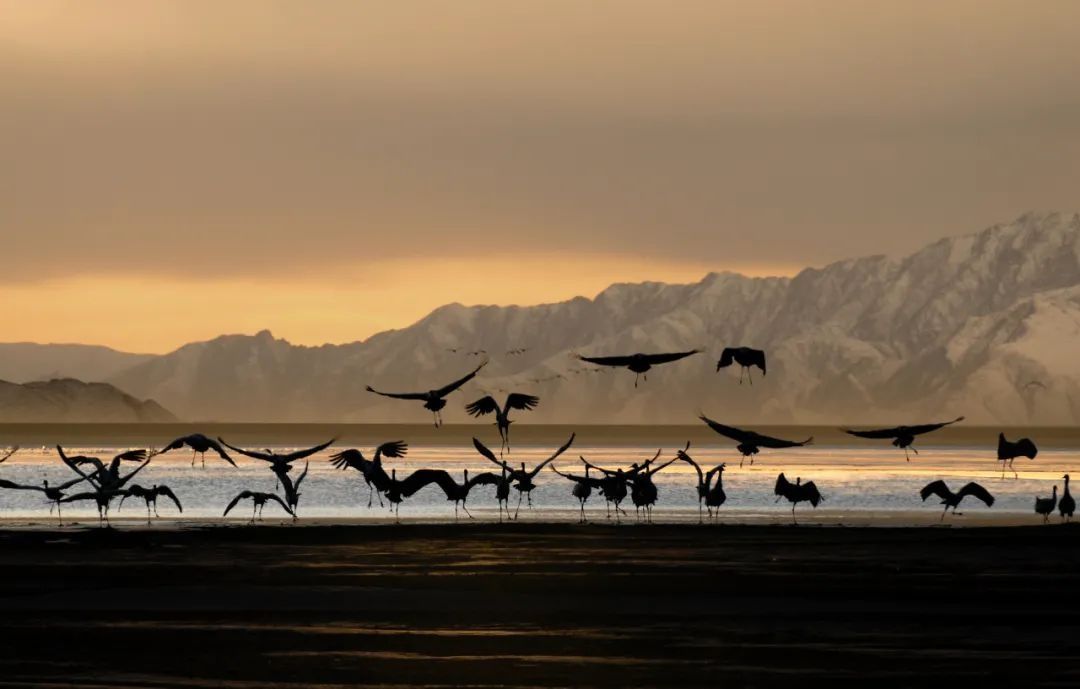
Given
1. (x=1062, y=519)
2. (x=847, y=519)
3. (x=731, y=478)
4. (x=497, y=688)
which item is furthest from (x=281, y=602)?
(x=731, y=478)

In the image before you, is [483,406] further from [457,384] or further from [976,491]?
[976,491]

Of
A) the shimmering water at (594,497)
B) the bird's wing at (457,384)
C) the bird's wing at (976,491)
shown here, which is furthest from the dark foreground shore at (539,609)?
the shimmering water at (594,497)

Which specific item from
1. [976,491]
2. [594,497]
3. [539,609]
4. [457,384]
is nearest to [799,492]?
[976,491]

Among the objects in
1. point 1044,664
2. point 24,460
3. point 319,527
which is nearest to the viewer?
point 1044,664

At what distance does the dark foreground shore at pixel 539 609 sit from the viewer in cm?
2497

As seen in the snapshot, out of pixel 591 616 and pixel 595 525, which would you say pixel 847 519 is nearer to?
pixel 595 525

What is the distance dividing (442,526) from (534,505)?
13.4 metres

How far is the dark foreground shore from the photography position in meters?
25.0

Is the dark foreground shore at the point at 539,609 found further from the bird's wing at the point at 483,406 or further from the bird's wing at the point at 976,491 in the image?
the bird's wing at the point at 976,491

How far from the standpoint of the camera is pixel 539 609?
3167cm

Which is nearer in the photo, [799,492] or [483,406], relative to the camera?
[483,406]

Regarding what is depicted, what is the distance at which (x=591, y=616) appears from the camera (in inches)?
1209

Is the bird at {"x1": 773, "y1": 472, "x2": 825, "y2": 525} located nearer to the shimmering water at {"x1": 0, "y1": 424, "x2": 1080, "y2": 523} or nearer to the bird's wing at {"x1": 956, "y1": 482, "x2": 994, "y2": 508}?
the shimmering water at {"x1": 0, "y1": 424, "x2": 1080, "y2": 523}

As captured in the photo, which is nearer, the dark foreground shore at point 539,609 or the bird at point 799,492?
the dark foreground shore at point 539,609
